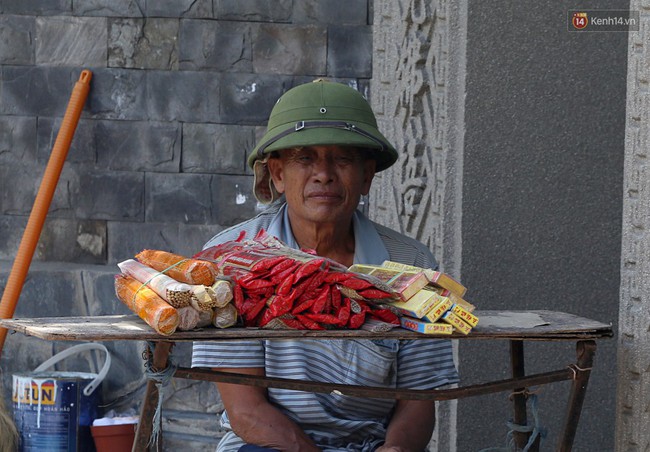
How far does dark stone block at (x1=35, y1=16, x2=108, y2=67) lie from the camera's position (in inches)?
227

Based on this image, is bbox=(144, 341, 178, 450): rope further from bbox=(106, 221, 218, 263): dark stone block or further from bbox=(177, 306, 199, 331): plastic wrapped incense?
bbox=(106, 221, 218, 263): dark stone block

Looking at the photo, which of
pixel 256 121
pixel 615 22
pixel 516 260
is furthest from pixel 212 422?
pixel 615 22

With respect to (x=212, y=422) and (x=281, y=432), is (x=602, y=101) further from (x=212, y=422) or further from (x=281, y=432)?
(x=212, y=422)

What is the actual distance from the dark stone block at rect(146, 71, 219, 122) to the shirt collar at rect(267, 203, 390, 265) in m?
2.45

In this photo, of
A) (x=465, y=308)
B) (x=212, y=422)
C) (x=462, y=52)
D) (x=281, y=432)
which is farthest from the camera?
(x=212, y=422)

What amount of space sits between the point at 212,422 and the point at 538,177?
2222 mm

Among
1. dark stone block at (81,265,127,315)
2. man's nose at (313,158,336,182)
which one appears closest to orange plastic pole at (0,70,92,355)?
dark stone block at (81,265,127,315)

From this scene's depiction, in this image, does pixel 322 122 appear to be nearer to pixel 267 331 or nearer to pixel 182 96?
pixel 267 331

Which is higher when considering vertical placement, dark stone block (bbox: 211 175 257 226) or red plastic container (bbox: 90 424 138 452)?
dark stone block (bbox: 211 175 257 226)

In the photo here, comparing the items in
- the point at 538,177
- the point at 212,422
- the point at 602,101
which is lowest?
the point at 212,422

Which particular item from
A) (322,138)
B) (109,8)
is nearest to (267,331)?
(322,138)

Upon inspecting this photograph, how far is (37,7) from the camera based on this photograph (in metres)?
5.85

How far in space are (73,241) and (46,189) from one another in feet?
1.10

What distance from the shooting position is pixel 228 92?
18.6 feet
